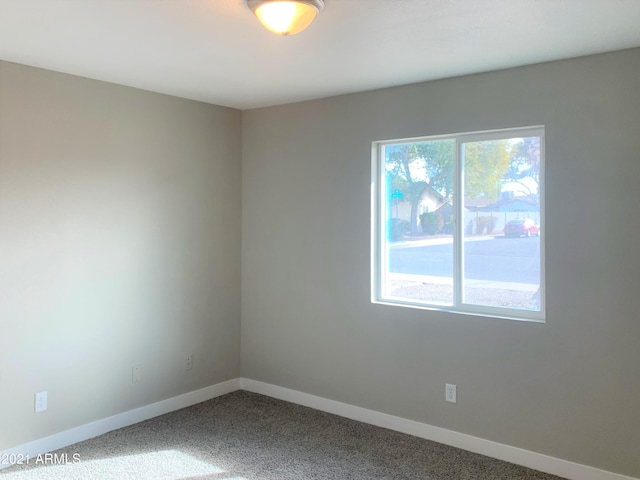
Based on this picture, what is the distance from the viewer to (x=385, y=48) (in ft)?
9.12

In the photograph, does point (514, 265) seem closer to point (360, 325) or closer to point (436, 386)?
point (436, 386)

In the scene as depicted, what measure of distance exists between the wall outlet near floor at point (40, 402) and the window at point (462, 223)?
2.28 metres

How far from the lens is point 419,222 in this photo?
11.9 ft

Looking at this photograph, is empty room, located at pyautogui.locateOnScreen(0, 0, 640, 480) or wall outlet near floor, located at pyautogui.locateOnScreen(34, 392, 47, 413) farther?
wall outlet near floor, located at pyautogui.locateOnScreen(34, 392, 47, 413)

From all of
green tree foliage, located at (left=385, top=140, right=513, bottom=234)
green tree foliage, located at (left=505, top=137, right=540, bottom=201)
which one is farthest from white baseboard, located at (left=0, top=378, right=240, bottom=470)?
green tree foliage, located at (left=505, top=137, right=540, bottom=201)

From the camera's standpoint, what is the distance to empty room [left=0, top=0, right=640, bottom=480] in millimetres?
2771

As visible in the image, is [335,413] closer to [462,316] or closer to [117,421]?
[462,316]

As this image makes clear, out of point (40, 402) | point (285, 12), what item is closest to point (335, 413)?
point (40, 402)

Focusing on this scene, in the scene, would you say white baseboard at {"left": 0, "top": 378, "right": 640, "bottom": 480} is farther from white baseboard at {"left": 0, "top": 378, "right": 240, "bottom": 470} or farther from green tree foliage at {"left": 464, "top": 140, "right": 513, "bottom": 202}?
green tree foliage at {"left": 464, "top": 140, "right": 513, "bottom": 202}

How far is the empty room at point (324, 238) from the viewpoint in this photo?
9.09ft

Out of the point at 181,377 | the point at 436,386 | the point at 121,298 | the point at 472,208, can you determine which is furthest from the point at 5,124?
the point at 436,386

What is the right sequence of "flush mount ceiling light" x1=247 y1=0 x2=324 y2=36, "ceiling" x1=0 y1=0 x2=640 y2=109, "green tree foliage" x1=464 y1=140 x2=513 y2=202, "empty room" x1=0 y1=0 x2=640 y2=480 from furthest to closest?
"green tree foliage" x1=464 y1=140 x2=513 y2=202 → "empty room" x1=0 y1=0 x2=640 y2=480 → "ceiling" x1=0 y1=0 x2=640 y2=109 → "flush mount ceiling light" x1=247 y1=0 x2=324 y2=36

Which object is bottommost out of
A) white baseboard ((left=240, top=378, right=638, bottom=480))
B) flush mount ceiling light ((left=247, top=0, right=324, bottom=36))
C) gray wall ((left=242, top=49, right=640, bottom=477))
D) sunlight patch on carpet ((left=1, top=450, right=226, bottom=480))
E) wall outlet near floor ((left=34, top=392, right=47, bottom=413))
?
sunlight patch on carpet ((left=1, top=450, right=226, bottom=480))

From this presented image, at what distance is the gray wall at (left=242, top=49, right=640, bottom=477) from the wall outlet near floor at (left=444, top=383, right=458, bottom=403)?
4cm
